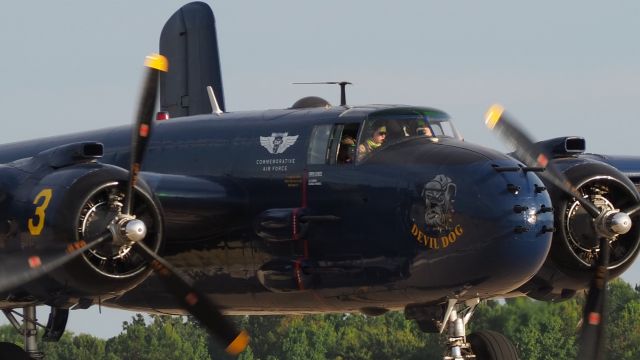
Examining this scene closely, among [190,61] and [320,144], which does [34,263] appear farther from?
[190,61]

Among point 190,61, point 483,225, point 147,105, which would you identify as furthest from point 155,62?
point 190,61

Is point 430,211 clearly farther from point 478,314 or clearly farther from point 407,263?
point 478,314

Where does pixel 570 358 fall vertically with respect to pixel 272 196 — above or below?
below

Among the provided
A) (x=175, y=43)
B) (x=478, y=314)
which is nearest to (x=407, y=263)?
(x=175, y=43)

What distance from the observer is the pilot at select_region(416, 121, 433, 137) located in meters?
25.3

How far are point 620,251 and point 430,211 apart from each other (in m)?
4.27

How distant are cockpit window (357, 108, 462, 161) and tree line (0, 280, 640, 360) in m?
35.9

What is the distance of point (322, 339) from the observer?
7150 cm

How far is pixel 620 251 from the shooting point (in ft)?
87.6

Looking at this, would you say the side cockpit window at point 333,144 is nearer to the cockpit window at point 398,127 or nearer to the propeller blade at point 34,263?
the cockpit window at point 398,127

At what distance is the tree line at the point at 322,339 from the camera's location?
64.8 m

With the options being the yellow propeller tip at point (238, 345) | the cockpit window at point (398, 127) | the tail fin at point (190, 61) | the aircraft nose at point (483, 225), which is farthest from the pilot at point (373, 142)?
the tail fin at point (190, 61)

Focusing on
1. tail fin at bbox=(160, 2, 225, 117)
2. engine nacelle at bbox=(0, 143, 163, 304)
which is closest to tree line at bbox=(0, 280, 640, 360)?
tail fin at bbox=(160, 2, 225, 117)

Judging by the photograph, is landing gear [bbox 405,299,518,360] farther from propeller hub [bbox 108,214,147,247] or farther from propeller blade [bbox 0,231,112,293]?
propeller blade [bbox 0,231,112,293]
